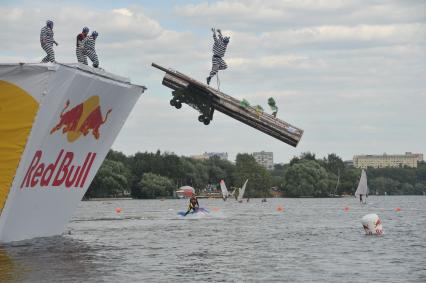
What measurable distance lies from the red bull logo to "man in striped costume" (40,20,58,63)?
2425 millimetres

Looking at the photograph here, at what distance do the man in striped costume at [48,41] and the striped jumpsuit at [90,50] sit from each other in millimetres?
1459

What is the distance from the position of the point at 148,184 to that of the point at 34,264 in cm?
14572

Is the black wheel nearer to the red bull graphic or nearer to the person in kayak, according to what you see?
the red bull graphic

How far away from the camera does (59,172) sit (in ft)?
117

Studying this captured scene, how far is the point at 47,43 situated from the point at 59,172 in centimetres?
517

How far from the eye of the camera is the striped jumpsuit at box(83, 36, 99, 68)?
121 ft

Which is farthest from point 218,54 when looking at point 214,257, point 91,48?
point 214,257

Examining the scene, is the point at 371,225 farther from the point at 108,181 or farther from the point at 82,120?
the point at 108,181

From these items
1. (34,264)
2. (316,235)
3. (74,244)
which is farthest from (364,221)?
(34,264)

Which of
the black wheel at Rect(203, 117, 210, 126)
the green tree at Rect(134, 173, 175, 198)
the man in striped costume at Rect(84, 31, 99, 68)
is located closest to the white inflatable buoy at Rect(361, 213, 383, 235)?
the black wheel at Rect(203, 117, 210, 126)

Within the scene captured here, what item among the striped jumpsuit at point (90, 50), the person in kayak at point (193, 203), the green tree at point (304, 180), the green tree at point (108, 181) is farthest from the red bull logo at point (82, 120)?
the green tree at point (304, 180)

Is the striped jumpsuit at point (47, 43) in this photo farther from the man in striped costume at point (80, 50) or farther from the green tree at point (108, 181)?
the green tree at point (108, 181)

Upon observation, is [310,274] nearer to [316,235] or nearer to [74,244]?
[74,244]

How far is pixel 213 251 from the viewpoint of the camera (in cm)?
A: 3897
